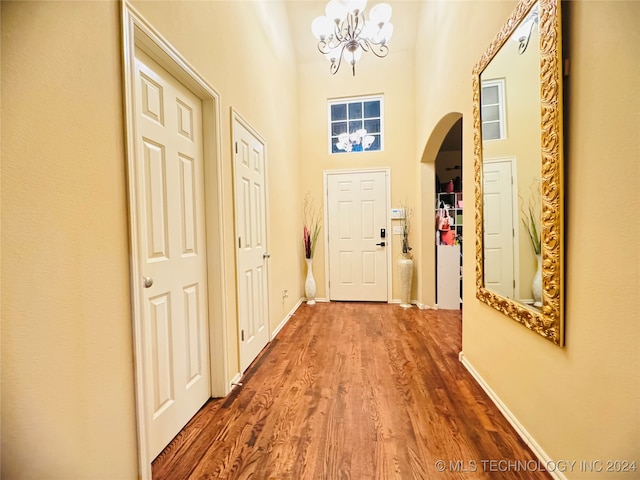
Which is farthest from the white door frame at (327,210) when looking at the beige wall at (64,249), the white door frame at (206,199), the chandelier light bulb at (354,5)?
the beige wall at (64,249)

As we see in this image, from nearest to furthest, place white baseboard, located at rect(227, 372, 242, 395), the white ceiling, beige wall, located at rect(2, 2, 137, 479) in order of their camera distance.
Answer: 1. beige wall, located at rect(2, 2, 137, 479)
2. white baseboard, located at rect(227, 372, 242, 395)
3. the white ceiling

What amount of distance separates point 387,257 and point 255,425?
310cm

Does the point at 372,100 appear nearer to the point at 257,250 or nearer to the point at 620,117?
the point at 257,250

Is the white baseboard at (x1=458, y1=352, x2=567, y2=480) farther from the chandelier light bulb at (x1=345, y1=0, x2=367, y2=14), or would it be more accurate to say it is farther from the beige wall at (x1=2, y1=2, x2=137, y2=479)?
the chandelier light bulb at (x1=345, y1=0, x2=367, y2=14)

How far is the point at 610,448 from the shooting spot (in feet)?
3.08

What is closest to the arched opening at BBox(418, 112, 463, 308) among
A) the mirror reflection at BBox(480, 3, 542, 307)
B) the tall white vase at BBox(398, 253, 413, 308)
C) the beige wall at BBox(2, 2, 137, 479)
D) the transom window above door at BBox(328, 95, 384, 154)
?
the tall white vase at BBox(398, 253, 413, 308)

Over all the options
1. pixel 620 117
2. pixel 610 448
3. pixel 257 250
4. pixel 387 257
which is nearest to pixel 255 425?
pixel 257 250

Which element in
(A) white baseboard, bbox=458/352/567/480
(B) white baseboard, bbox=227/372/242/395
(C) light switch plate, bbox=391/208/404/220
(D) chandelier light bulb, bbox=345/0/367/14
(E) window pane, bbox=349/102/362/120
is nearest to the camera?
(A) white baseboard, bbox=458/352/567/480

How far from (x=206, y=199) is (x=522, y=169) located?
6.23 feet

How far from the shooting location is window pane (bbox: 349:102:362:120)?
4.34 metres

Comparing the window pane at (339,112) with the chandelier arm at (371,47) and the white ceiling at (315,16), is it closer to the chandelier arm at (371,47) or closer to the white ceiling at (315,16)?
the white ceiling at (315,16)

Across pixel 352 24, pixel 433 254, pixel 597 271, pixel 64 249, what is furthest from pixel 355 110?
pixel 64 249

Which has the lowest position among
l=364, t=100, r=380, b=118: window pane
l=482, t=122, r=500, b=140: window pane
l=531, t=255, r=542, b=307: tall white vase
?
l=531, t=255, r=542, b=307: tall white vase

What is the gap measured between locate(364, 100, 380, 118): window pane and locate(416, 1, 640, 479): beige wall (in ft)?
11.1
